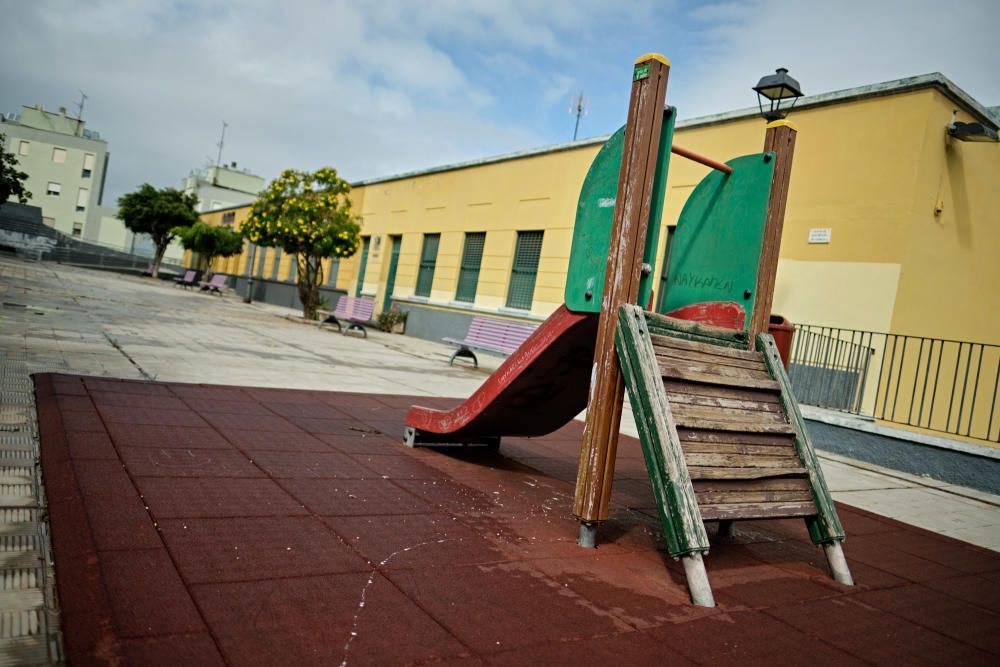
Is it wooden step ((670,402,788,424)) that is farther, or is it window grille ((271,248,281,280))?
window grille ((271,248,281,280))

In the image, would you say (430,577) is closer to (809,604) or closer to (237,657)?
(237,657)

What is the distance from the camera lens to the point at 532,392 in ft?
13.9

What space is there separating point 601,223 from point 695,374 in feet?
2.90

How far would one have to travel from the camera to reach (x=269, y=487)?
338cm

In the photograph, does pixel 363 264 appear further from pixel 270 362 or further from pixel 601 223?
pixel 601 223

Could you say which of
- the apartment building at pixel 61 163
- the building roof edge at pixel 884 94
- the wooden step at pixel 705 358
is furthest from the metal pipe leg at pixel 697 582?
the apartment building at pixel 61 163

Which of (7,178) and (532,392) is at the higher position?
(7,178)

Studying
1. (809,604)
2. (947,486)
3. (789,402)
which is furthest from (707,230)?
(947,486)

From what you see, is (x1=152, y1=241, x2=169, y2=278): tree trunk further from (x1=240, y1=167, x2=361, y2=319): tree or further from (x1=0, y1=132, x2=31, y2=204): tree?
(x1=240, y1=167, x2=361, y2=319): tree

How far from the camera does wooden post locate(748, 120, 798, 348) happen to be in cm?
382

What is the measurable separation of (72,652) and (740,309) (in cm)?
340

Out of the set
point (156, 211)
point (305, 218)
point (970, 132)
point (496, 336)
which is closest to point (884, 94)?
point (970, 132)

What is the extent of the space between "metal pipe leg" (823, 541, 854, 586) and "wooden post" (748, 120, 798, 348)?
1.14 meters

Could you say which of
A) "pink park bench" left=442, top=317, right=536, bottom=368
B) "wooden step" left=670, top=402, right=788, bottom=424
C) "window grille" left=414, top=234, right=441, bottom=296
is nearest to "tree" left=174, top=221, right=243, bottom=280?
"window grille" left=414, top=234, right=441, bottom=296
